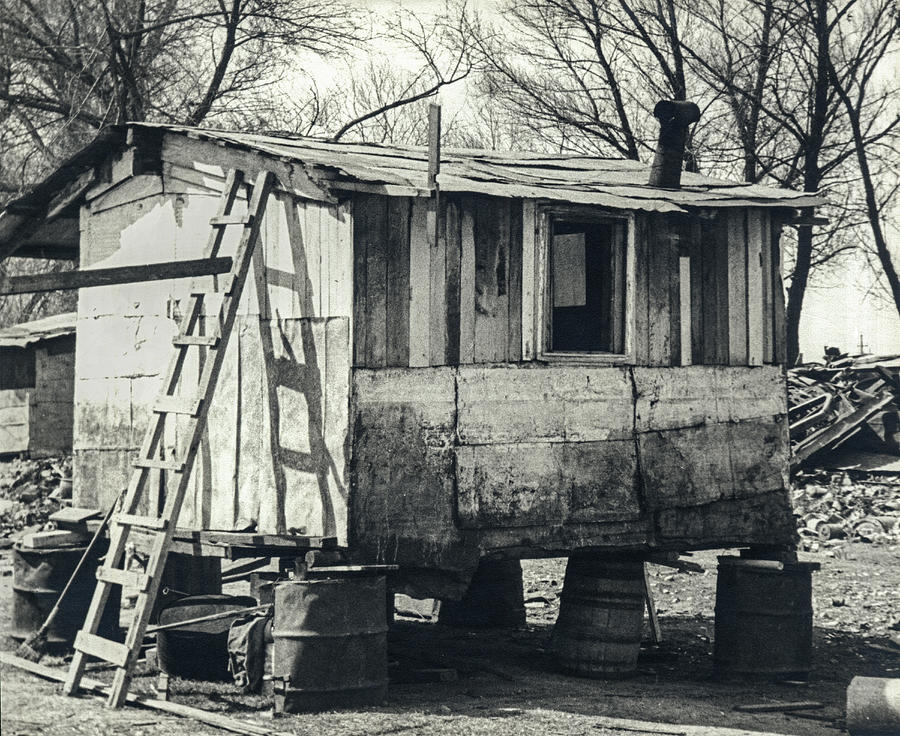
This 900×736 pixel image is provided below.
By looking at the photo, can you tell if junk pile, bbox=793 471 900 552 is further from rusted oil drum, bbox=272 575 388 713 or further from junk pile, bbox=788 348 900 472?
rusted oil drum, bbox=272 575 388 713

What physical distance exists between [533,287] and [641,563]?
2.69m

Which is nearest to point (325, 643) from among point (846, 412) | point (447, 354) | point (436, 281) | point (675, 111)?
point (447, 354)

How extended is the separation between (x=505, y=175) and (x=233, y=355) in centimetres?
292

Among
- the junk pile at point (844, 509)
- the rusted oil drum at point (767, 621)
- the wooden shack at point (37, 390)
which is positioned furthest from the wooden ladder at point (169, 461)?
the wooden shack at point (37, 390)

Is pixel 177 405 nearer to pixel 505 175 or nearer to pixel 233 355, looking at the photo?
pixel 233 355

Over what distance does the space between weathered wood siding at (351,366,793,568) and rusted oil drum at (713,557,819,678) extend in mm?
522

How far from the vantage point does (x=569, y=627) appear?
11.0 m

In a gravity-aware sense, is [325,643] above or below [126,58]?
below

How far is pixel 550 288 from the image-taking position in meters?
10.6

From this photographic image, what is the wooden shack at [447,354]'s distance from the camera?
9.83 metres

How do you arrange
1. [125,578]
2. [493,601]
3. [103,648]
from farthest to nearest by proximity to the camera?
[493,601] < [125,578] < [103,648]

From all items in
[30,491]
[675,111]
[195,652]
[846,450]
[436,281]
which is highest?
[675,111]

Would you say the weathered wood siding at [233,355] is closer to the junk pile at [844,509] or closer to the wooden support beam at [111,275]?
the wooden support beam at [111,275]

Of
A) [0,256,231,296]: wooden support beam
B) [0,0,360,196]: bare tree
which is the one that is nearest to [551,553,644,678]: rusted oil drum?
[0,256,231,296]: wooden support beam
